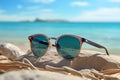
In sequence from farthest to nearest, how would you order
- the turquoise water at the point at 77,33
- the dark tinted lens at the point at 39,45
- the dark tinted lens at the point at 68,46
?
1. the turquoise water at the point at 77,33
2. the dark tinted lens at the point at 39,45
3. the dark tinted lens at the point at 68,46

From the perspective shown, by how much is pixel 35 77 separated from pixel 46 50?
2.18 m

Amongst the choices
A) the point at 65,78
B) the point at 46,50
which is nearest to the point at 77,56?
the point at 46,50

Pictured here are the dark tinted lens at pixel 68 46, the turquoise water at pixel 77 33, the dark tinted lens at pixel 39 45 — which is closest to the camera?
the dark tinted lens at pixel 68 46

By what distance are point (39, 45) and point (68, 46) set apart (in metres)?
0.33

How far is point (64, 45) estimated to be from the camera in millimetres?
3148

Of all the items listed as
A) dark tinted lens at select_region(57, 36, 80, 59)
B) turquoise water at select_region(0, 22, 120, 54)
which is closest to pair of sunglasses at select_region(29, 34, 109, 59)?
dark tinted lens at select_region(57, 36, 80, 59)

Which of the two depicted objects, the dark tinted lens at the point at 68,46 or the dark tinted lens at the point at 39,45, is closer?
the dark tinted lens at the point at 68,46

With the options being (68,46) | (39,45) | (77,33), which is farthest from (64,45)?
(77,33)

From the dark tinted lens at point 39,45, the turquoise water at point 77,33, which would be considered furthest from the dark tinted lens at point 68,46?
the turquoise water at point 77,33

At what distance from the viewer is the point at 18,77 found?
104cm

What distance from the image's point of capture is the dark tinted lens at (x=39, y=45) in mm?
3201

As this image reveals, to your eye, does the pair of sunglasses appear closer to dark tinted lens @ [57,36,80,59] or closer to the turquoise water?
dark tinted lens @ [57,36,80,59]

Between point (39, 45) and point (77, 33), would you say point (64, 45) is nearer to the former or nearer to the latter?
point (39, 45)

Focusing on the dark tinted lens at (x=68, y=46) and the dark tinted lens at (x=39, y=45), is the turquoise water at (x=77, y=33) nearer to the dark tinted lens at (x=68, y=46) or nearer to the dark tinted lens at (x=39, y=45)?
the dark tinted lens at (x=39, y=45)
